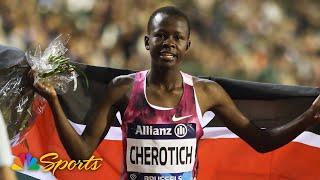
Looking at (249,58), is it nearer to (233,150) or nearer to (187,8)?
(187,8)

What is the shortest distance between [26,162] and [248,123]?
53.5 inches

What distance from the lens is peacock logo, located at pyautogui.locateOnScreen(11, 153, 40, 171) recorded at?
4.17m

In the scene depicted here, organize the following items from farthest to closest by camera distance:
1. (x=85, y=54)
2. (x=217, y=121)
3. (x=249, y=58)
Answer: (x=249, y=58), (x=85, y=54), (x=217, y=121)

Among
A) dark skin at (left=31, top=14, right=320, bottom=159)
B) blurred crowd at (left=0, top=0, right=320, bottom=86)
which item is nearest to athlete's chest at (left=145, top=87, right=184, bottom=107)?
dark skin at (left=31, top=14, right=320, bottom=159)

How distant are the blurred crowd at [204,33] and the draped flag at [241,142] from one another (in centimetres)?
296

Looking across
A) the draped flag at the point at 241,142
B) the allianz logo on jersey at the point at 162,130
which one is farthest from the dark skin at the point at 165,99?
the draped flag at the point at 241,142

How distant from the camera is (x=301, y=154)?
434 centimetres

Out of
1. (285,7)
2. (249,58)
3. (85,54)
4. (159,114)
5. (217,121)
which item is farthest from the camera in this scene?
(285,7)

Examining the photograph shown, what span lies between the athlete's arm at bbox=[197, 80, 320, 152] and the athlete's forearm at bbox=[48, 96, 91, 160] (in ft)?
2.18

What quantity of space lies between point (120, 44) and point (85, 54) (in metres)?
0.51

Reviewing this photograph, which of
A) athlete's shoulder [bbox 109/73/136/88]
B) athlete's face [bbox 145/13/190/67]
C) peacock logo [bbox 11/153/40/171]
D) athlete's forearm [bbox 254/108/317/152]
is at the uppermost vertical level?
athlete's face [bbox 145/13/190/67]

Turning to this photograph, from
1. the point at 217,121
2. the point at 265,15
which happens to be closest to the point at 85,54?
the point at 265,15

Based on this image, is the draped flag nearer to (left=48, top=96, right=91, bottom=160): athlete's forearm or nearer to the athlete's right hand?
(left=48, top=96, right=91, bottom=160): athlete's forearm

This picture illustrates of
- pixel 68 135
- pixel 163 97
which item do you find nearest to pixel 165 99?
pixel 163 97
